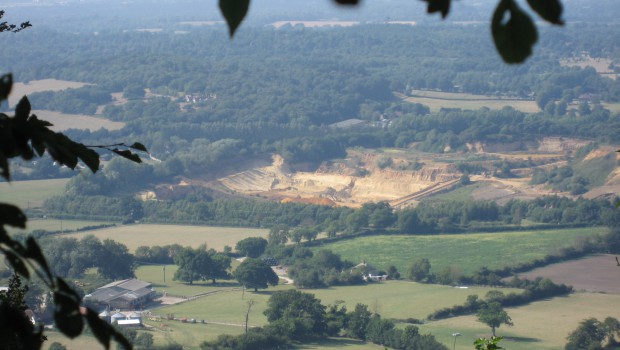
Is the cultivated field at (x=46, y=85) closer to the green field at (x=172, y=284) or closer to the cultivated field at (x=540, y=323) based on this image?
the green field at (x=172, y=284)

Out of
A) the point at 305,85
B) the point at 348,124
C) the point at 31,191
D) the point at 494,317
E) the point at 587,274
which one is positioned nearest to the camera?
the point at 494,317

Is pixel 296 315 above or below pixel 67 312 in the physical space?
below

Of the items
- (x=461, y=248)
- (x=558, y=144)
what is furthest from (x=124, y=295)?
(x=558, y=144)

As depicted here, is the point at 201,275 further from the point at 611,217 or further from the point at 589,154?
the point at 589,154

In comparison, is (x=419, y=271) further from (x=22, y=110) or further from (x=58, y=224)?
(x=22, y=110)

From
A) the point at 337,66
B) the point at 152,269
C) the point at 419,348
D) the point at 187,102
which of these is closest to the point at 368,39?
the point at 337,66

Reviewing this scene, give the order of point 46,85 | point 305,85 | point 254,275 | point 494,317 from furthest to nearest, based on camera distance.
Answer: point 305,85, point 46,85, point 254,275, point 494,317

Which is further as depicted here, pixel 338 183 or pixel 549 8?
pixel 338 183
